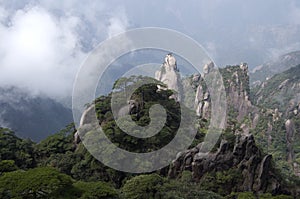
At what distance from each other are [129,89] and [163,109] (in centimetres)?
232

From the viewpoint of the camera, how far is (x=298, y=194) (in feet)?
53.0

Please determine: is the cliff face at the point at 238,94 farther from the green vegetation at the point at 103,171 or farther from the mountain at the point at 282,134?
the green vegetation at the point at 103,171

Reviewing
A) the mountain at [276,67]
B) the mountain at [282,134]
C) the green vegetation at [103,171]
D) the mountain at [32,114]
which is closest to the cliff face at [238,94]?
the mountain at [282,134]

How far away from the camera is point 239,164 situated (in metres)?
16.2

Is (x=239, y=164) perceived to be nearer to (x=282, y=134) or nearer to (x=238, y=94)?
(x=282, y=134)

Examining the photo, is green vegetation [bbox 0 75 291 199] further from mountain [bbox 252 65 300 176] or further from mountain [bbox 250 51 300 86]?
mountain [bbox 250 51 300 86]

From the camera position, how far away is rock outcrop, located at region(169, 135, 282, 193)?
15.8 meters

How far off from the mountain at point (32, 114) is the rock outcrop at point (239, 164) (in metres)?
20.4

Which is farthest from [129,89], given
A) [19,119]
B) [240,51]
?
[240,51]

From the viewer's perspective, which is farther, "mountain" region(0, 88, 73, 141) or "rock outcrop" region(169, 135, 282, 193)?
"mountain" region(0, 88, 73, 141)

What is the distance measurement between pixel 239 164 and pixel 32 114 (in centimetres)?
2584

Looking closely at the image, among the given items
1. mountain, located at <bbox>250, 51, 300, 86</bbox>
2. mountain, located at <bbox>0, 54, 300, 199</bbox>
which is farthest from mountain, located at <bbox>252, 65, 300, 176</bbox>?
mountain, located at <bbox>250, 51, 300, 86</bbox>

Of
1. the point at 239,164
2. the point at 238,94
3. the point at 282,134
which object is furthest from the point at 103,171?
the point at 238,94

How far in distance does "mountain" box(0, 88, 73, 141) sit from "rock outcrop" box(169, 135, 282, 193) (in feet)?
67.0
